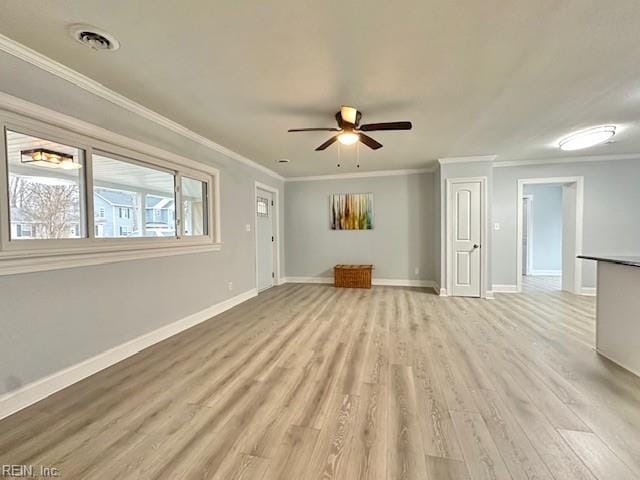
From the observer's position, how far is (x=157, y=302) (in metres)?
3.15

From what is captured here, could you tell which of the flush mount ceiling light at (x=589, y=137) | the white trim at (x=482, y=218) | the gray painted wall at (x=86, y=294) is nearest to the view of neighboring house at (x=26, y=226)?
the gray painted wall at (x=86, y=294)

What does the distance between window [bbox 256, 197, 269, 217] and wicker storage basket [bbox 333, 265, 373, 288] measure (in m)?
1.88

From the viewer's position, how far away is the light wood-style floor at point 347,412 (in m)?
1.47

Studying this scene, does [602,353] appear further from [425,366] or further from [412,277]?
[412,277]

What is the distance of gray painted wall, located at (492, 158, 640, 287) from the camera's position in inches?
198

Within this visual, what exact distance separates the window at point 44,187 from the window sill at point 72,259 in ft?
0.56

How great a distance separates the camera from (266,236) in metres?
6.11

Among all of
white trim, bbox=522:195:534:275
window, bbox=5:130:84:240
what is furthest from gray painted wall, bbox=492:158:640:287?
window, bbox=5:130:84:240

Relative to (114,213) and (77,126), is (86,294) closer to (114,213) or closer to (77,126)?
(114,213)

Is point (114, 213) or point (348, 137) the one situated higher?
point (348, 137)

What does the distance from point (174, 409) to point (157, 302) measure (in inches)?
59.9

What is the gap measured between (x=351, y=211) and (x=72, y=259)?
195 inches

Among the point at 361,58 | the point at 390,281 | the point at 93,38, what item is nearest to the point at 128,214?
the point at 93,38

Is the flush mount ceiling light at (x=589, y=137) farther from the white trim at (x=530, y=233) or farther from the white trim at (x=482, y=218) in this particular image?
the white trim at (x=530, y=233)
